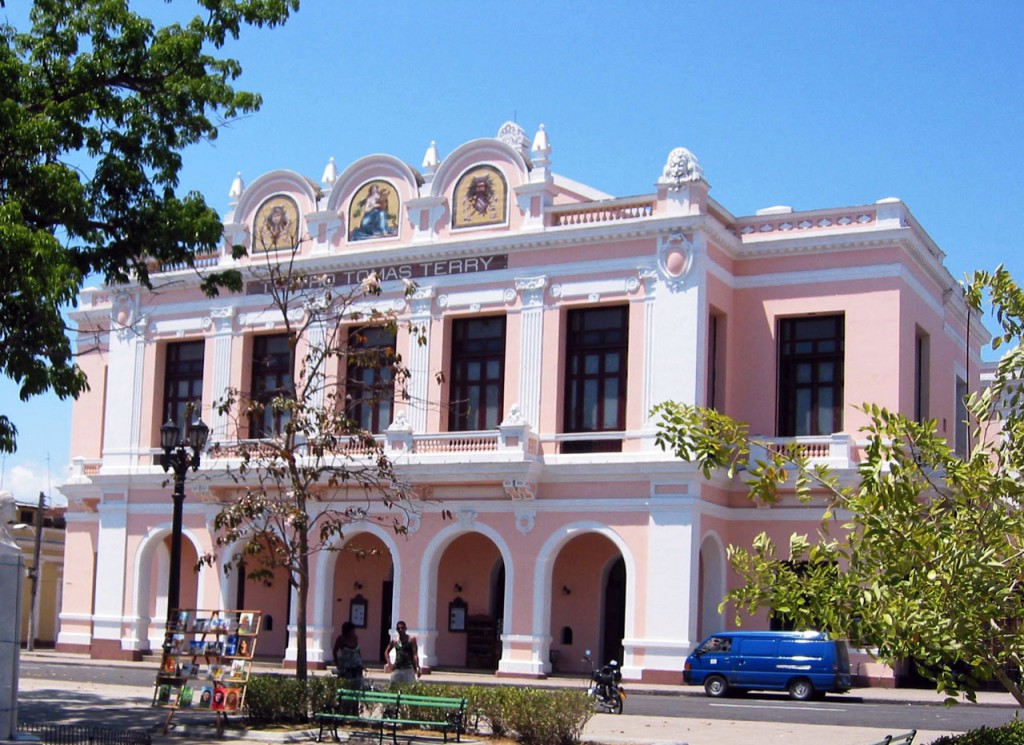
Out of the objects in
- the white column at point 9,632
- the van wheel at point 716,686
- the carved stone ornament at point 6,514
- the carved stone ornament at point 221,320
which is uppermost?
the carved stone ornament at point 221,320

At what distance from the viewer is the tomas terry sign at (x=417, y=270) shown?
114 ft

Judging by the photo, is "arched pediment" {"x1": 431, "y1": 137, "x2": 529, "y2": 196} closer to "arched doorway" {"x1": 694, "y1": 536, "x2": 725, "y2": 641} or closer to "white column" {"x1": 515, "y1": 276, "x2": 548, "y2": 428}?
"white column" {"x1": 515, "y1": 276, "x2": 548, "y2": 428}

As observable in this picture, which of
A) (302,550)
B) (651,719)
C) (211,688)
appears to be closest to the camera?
(211,688)

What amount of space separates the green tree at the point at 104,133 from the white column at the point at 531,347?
46.4 ft

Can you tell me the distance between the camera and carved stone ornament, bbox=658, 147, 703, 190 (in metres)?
32.4

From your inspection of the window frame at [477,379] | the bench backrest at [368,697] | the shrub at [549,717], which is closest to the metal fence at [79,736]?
the bench backrest at [368,697]

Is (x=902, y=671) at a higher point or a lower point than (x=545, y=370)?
lower

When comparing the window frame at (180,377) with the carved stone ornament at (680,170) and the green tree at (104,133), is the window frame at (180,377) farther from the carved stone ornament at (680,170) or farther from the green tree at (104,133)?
the green tree at (104,133)

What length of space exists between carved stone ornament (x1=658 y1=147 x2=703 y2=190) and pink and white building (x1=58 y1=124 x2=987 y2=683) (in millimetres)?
60

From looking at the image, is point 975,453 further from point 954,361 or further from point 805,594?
point 954,361

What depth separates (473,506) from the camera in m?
33.4

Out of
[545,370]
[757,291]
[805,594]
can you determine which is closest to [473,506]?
[545,370]

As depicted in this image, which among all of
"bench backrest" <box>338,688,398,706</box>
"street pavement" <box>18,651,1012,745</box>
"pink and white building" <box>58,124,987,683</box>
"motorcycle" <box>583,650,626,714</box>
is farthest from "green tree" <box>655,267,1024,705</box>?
"pink and white building" <box>58,124,987,683</box>

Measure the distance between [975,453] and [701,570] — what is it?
21.2 m
